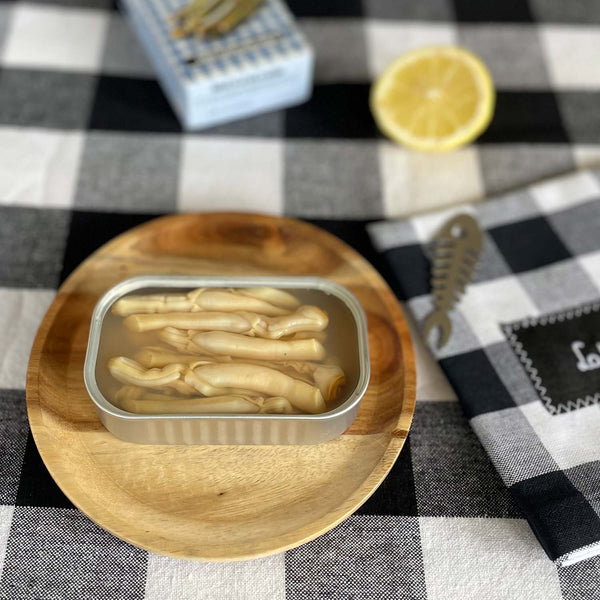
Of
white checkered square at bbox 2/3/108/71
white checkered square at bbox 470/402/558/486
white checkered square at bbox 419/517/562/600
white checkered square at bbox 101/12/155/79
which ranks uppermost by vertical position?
white checkered square at bbox 2/3/108/71

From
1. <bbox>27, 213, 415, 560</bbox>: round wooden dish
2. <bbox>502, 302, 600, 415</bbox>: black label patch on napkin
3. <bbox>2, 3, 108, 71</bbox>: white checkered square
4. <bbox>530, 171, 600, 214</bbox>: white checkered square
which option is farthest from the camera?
<bbox>2, 3, 108, 71</bbox>: white checkered square

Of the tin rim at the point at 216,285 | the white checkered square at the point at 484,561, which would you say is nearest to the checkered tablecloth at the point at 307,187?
the white checkered square at the point at 484,561

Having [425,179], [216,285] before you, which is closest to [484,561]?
[216,285]

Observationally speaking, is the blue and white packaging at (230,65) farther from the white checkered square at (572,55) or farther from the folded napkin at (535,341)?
the white checkered square at (572,55)

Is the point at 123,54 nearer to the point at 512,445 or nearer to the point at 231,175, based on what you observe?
the point at 231,175

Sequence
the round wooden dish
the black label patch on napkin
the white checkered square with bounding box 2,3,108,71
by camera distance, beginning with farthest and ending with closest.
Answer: the white checkered square with bounding box 2,3,108,71, the black label patch on napkin, the round wooden dish

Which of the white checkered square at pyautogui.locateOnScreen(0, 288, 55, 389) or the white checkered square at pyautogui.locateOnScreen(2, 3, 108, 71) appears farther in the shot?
the white checkered square at pyautogui.locateOnScreen(2, 3, 108, 71)

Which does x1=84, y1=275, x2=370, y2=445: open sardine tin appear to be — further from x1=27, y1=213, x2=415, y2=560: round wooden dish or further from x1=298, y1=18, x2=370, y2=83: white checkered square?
x1=298, y1=18, x2=370, y2=83: white checkered square

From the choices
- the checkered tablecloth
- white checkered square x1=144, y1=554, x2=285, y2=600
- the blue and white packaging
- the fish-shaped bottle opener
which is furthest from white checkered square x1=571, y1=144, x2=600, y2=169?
white checkered square x1=144, y1=554, x2=285, y2=600

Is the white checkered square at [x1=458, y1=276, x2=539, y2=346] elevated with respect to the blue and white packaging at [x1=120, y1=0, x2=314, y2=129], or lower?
lower
